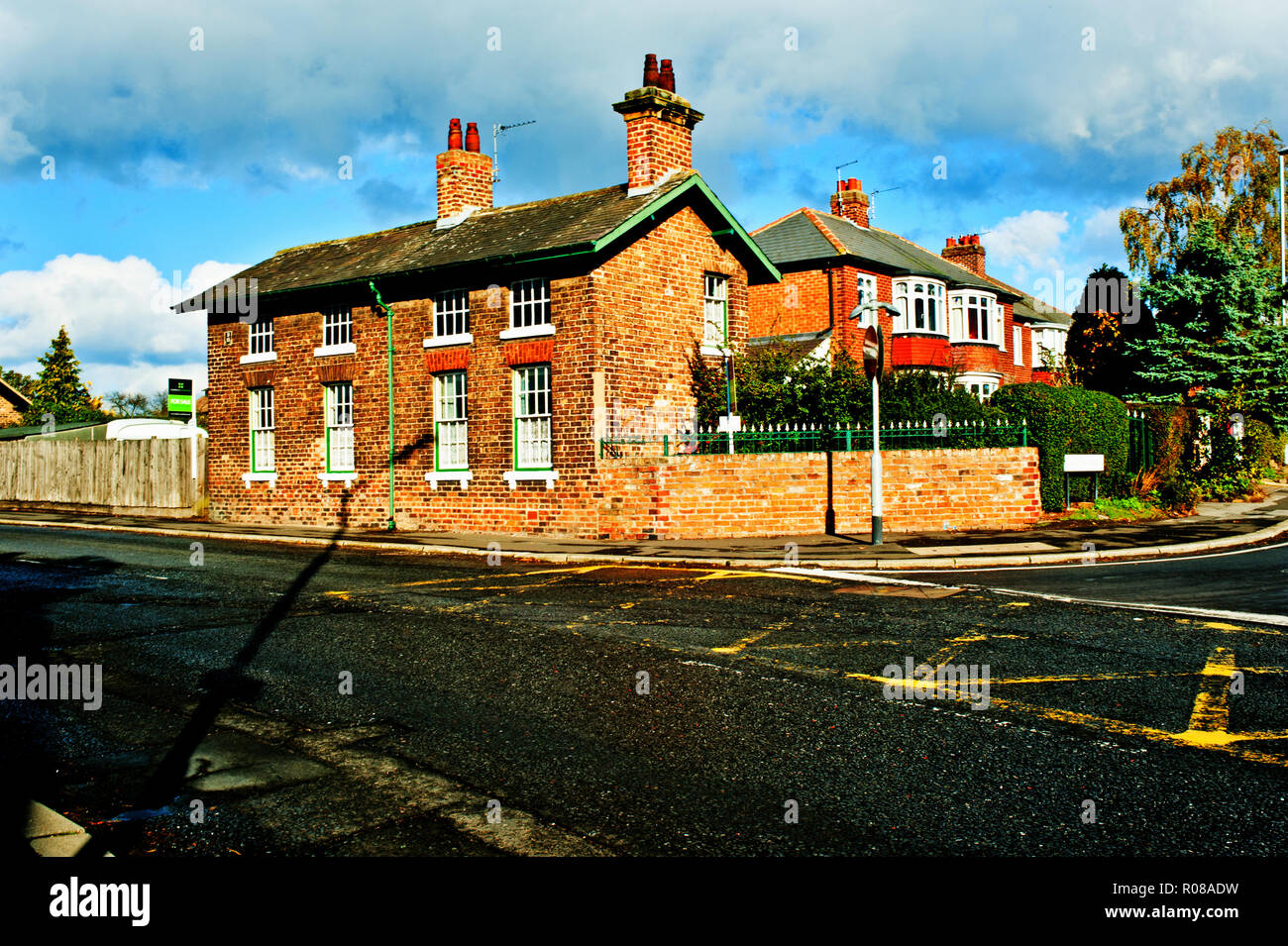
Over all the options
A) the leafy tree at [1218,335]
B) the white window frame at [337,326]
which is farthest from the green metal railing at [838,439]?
the leafy tree at [1218,335]

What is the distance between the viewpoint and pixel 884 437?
19328 mm

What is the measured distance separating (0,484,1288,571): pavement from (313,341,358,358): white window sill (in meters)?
4.29

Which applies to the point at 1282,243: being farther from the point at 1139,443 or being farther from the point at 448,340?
the point at 448,340

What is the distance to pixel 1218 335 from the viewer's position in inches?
1316

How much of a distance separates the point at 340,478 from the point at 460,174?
8.26m

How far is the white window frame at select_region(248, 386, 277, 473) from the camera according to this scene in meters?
25.3

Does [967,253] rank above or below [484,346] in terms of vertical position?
above

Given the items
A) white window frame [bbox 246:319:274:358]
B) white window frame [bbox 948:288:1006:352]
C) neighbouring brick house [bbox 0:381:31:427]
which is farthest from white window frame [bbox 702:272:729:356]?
neighbouring brick house [bbox 0:381:31:427]

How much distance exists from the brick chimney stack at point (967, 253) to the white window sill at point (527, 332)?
91.6 ft

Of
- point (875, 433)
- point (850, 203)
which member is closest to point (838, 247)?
point (850, 203)

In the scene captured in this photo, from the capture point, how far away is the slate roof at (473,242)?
799 inches

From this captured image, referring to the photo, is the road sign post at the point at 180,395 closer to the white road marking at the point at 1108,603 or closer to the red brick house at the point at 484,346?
the red brick house at the point at 484,346
